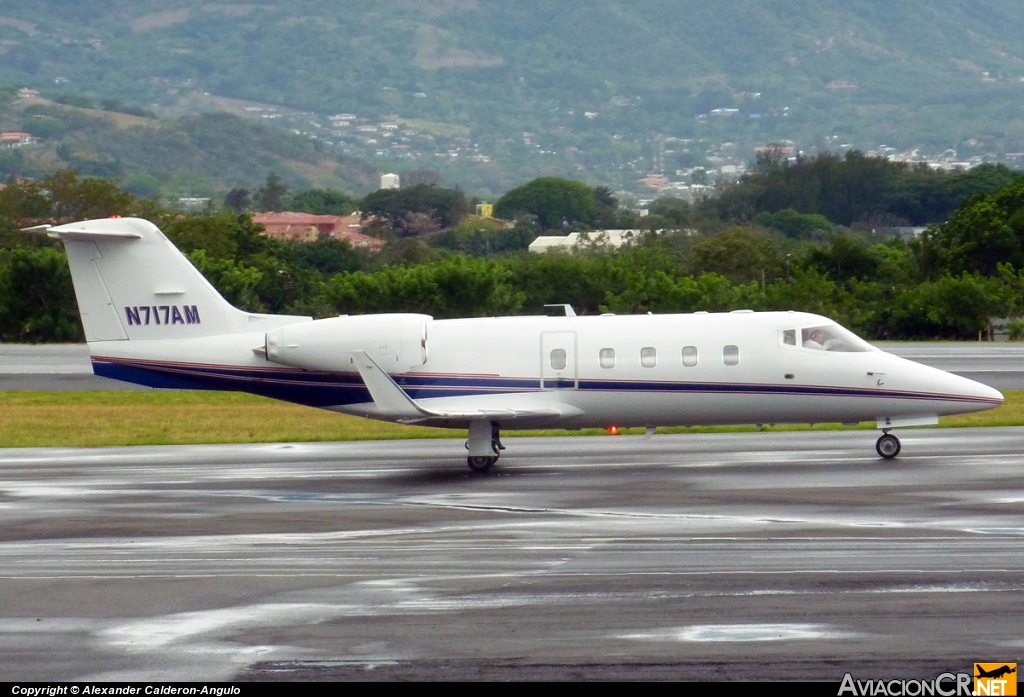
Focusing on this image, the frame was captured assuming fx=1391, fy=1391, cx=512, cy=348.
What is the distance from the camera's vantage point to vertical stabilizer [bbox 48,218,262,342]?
23.8 metres

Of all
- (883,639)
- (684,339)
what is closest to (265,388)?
(684,339)

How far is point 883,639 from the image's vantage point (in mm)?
11516

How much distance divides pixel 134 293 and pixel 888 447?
12904 mm

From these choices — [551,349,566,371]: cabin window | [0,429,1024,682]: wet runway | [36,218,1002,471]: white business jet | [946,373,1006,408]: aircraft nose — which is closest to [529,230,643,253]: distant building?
[36,218,1002,471]: white business jet

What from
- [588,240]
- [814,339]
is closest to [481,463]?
[814,339]

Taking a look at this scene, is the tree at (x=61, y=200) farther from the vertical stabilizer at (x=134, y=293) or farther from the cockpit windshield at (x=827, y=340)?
the cockpit windshield at (x=827, y=340)

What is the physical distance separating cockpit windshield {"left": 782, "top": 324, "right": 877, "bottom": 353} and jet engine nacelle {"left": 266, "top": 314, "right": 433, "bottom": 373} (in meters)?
6.20

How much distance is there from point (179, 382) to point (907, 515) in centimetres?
1264

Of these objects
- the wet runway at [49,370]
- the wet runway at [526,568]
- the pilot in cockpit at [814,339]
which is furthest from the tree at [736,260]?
the wet runway at [526,568]

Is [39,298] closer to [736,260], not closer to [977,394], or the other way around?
[736,260]

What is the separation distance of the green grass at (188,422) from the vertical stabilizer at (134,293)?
570 centimetres

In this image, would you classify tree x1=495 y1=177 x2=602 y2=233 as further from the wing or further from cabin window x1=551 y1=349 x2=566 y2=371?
the wing

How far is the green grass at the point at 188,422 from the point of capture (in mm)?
29266

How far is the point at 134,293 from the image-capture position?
2380 centimetres
